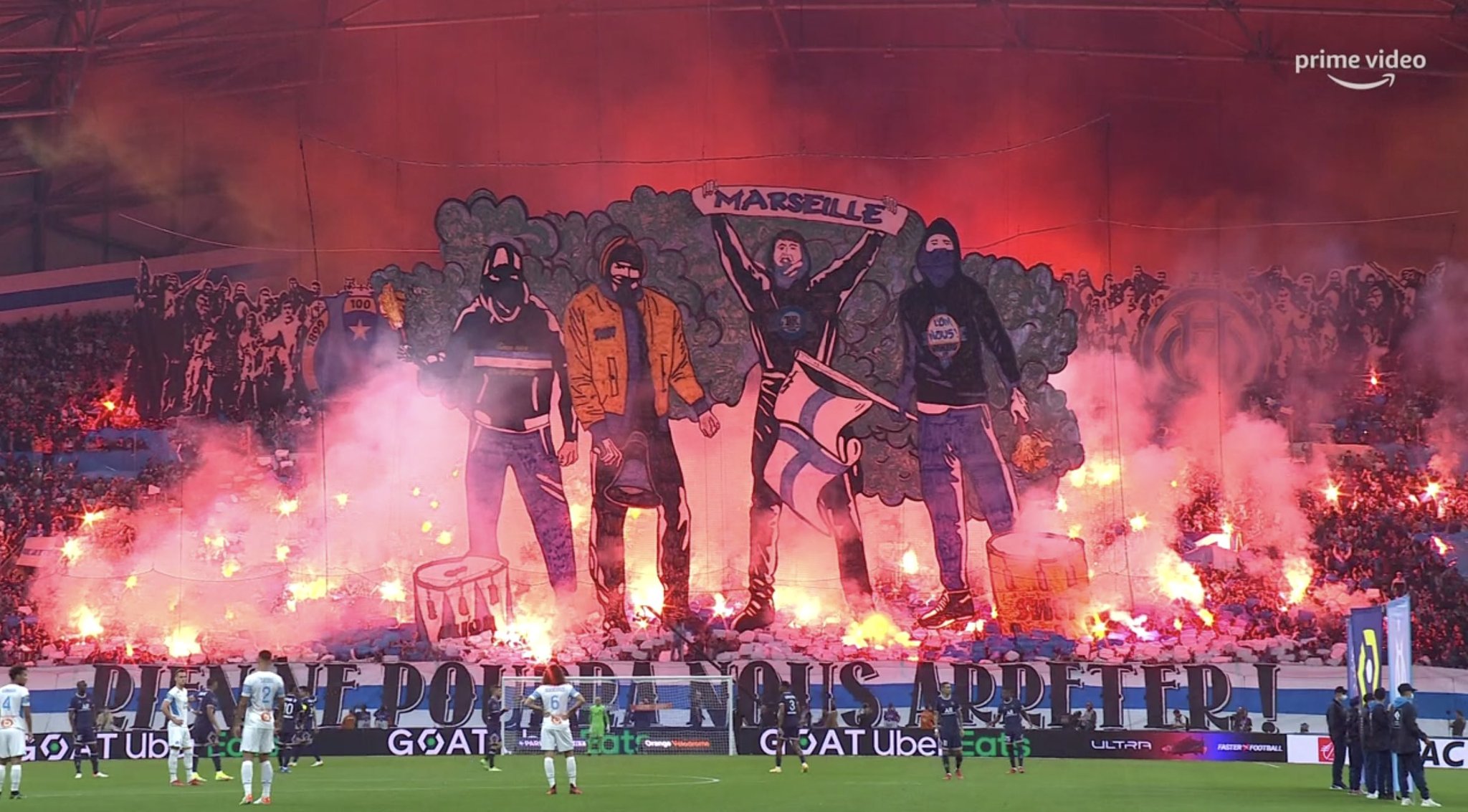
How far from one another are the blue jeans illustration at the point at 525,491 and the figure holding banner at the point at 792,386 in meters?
4.67

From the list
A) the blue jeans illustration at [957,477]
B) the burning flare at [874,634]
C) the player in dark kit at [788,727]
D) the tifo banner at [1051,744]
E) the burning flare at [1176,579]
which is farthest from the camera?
the blue jeans illustration at [957,477]

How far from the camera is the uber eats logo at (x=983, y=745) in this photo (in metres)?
33.9

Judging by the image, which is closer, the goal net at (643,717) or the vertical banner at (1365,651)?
the vertical banner at (1365,651)

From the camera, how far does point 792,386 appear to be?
132 feet

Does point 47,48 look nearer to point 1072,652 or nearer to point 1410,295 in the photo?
point 1072,652

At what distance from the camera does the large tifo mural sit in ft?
130

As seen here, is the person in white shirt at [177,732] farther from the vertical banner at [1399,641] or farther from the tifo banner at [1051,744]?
the vertical banner at [1399,641]

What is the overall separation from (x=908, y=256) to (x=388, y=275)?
13042mm

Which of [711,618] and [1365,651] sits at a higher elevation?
[711,618]

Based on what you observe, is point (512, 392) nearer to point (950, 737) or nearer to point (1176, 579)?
point (1176, 579)

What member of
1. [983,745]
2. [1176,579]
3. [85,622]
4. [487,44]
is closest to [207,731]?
[85,622]

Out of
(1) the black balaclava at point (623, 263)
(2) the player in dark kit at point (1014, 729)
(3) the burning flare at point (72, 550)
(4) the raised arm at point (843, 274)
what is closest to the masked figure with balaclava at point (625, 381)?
(1) the black balaclava at point (623, 263)

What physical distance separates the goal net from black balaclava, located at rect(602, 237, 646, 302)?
399 inches

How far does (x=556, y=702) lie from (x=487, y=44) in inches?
943
